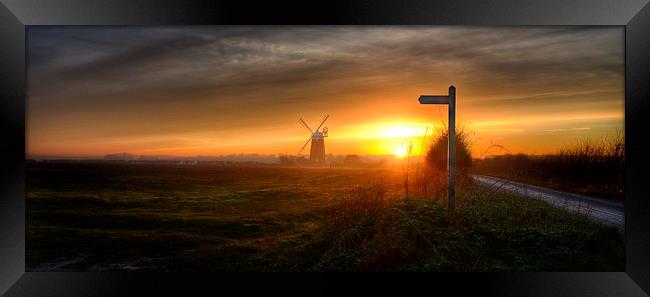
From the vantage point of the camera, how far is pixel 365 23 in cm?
443

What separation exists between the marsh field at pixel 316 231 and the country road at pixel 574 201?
0.15 metres

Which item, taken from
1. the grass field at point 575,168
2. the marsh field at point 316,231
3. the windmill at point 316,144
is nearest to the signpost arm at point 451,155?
the marsh field at point 316,231

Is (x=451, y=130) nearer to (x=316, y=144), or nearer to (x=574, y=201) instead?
(x=574, y=201)

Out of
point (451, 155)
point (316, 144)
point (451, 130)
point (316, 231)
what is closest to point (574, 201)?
point (451, 155)

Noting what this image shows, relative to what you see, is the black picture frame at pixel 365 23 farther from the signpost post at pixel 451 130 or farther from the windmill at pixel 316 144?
the windmill at pixel 316 144

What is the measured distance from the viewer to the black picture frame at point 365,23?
442 cm

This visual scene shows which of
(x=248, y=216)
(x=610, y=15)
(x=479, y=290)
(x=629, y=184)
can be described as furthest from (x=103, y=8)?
(x=629, y=184)

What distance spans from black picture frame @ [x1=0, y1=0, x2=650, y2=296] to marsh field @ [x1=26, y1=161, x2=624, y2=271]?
0.64ft

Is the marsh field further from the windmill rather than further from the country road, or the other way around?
the windmill

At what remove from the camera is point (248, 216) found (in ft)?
20.9

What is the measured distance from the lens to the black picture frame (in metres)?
4.42

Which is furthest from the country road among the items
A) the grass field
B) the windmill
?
the windmill

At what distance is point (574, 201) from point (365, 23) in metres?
3.82

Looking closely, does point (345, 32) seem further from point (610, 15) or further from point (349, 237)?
point (610, 15)
